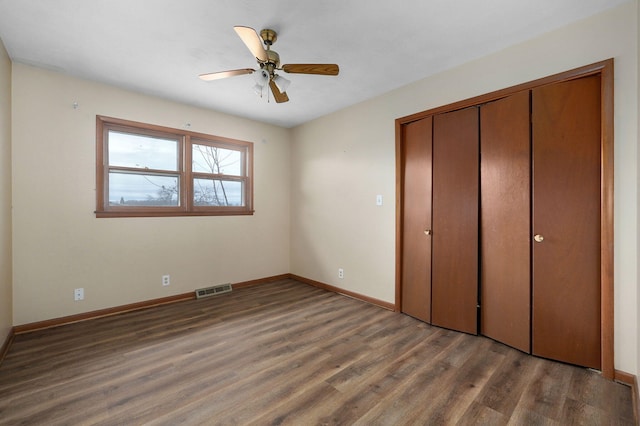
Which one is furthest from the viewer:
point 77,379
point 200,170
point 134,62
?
point 200,170

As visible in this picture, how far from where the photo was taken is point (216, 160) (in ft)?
13.2

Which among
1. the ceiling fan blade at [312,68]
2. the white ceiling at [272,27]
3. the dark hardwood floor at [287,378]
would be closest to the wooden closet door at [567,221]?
the dark hardwood floor at [287,378]

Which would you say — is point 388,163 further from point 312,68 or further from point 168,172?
point 168,172

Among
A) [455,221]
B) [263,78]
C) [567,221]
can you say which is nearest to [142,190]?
[263,78]

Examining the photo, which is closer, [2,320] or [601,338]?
[601,338]

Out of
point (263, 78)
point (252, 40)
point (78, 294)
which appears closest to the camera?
point (252, 40)

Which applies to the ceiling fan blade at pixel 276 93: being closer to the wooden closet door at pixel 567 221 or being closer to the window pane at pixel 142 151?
the window pane at pixel 142 151

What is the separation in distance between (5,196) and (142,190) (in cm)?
114

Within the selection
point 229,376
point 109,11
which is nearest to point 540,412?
point 229,376

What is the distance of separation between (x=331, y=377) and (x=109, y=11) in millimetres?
3043

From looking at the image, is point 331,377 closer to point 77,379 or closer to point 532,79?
point 77,379

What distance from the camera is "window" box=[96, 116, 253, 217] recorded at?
3127 mm

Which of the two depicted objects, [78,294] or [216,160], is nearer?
[78,294]

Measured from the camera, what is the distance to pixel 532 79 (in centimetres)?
224
